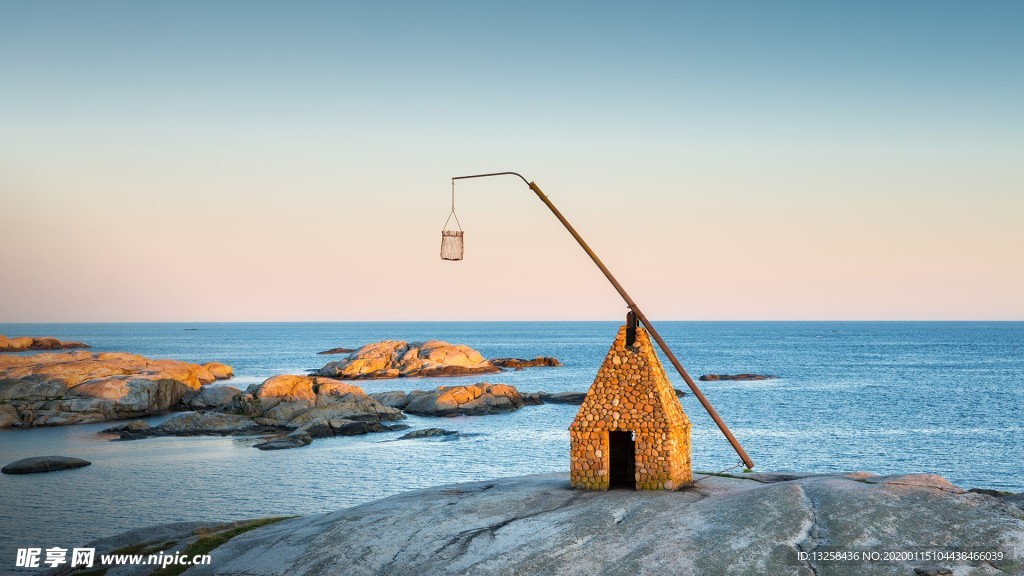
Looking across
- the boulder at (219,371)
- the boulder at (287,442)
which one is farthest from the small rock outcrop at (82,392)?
the boulder at (219,371)

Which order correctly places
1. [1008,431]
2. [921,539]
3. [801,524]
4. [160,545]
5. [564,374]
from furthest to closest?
1. [564,374]
2. [1008,431]
3. [160,545]
4. [801,524]
5. [921,539]

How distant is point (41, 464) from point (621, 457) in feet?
155

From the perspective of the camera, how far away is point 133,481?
56625 millimetres

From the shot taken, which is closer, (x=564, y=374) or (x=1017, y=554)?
(x=1017, y=554)

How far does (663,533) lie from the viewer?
23.6 meters

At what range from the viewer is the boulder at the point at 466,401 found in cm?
9250

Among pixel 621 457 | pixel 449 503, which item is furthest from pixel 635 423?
pixel 449 503

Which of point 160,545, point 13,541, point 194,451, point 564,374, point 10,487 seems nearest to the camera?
point 160,545

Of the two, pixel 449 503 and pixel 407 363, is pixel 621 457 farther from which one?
pixel 407 363

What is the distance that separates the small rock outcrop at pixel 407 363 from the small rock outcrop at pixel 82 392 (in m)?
42.7

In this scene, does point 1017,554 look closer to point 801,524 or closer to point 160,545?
point 801,524

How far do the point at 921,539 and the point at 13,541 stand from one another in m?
40.4

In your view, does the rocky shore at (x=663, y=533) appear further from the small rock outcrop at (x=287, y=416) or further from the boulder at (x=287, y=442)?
the small rock outcrop at (x=287, y=416)

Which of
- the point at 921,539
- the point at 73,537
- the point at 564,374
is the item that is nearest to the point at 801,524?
the point at 921,539
